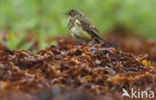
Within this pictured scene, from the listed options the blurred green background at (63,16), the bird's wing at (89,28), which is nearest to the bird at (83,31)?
the bird's wing at (89,28)

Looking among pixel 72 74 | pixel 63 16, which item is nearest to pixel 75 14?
pixel 72 74

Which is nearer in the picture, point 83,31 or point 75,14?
point 83,31

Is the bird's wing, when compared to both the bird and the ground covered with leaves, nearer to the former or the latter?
the bird

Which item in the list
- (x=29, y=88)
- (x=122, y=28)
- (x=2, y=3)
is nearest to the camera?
(x=29, y=88)

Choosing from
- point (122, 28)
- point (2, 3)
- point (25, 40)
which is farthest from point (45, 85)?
point (122, 28)

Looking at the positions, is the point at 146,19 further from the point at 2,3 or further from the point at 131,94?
the point at 131,94

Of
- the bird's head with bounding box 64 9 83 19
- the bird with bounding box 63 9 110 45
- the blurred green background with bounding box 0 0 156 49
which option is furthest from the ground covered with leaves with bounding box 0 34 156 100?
the blurred green background with bounding box 0 0 156 49

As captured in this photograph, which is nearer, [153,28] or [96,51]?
[96,51]

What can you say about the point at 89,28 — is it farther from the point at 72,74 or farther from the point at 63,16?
the point at 63,16

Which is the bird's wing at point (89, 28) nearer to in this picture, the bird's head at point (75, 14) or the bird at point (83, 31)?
the bird at point (83, 31)
